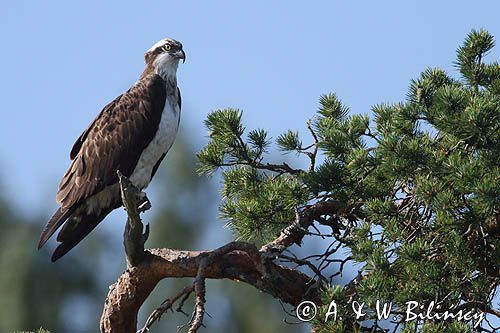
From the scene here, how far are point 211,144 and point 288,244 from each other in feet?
2.50

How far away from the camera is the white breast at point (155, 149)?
8883 millimetres

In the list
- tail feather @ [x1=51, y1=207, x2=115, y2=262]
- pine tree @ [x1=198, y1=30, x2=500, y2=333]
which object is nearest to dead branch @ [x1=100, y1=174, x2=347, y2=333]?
pine tree @ [x1=198, y1=30, x2=500, y2=333]

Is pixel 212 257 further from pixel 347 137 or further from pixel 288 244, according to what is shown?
pixel 347 137

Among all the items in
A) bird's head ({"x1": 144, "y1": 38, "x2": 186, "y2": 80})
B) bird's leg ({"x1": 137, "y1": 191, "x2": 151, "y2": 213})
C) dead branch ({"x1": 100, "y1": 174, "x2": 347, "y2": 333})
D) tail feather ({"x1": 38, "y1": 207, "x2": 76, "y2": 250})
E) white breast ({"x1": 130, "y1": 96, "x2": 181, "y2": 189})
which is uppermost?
bird's head ({"x1": 144, "y1": 38, "x2": 186, "y2": 80})

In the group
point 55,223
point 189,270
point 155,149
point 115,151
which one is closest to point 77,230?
point 55,223

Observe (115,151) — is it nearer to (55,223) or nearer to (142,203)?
(55,223)

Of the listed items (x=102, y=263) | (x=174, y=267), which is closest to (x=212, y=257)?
(x=174, y=267)

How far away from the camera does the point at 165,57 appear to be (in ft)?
31.3

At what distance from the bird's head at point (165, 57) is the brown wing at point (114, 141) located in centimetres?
30

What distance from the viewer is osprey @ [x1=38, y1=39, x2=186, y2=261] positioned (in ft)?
28.0

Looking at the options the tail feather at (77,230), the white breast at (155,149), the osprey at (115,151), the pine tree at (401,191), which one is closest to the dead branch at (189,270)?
the pine tree at (401,191)

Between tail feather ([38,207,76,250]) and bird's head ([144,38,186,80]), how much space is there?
5.19 ft

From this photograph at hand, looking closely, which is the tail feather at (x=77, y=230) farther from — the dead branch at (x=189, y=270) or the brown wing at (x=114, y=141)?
the dead branch at (x=189, y=270)

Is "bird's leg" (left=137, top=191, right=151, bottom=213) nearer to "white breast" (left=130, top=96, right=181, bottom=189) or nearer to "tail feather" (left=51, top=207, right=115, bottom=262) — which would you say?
"tail feather" (left=51, top=207, right=115, bottom=262)
